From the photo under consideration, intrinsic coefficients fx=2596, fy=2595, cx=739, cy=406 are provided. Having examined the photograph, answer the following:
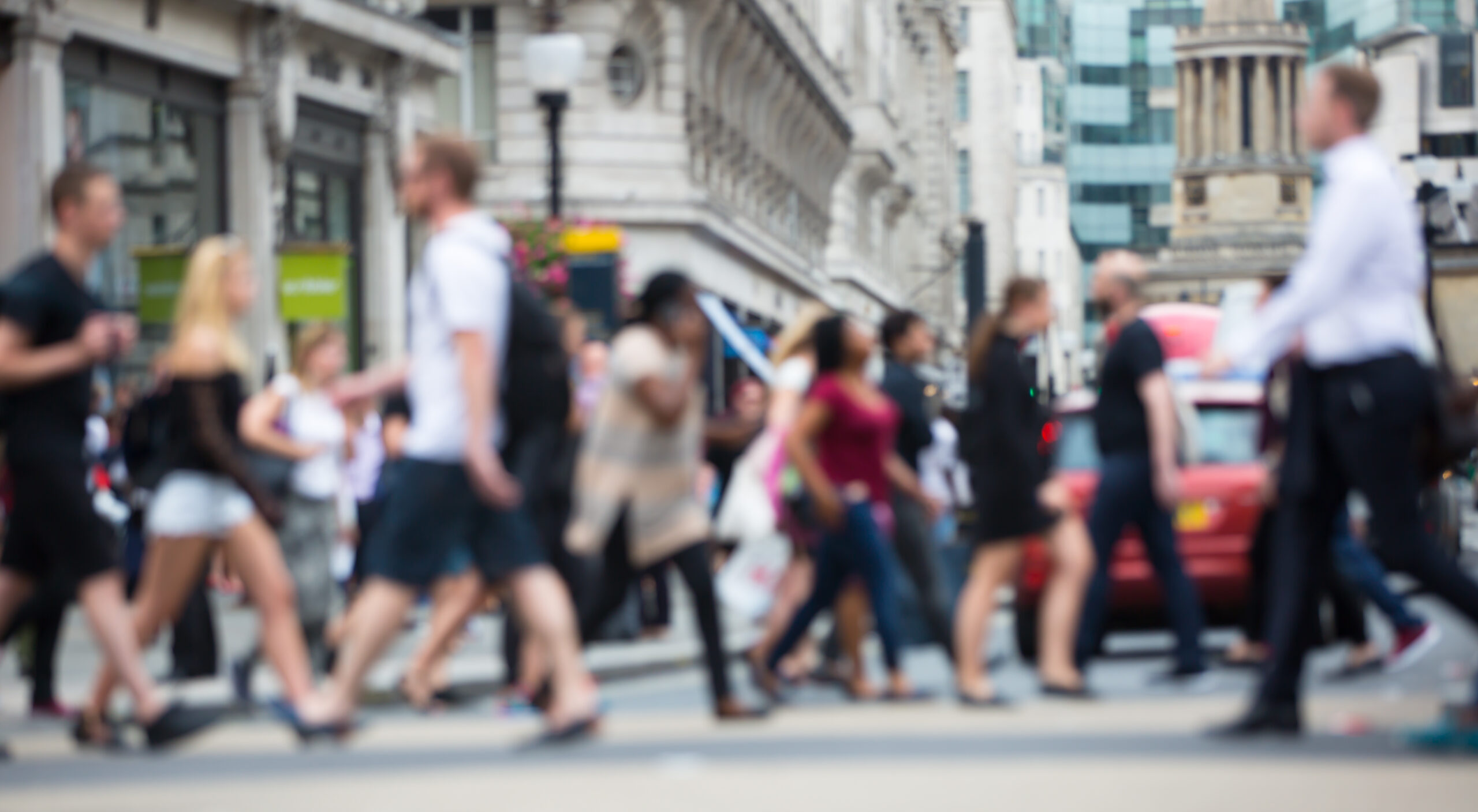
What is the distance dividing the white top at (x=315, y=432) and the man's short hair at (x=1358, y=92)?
16.2ft

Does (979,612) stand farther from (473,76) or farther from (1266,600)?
(473,76)

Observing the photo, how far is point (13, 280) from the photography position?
850 cm

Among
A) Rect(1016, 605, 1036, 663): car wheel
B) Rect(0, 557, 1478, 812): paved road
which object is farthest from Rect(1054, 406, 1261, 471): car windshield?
Rect(0, 557, 1478, 812): paved road

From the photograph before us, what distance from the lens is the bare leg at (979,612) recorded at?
9.90m

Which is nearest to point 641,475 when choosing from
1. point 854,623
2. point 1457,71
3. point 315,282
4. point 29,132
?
point 854,623

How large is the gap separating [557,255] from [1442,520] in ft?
23.6

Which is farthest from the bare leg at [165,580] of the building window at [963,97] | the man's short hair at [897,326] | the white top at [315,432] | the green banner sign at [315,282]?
the building window at [963,97]

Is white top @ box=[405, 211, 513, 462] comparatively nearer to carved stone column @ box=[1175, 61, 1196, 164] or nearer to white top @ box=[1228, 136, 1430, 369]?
white top @ box=[1228, 136, 1430, 369]

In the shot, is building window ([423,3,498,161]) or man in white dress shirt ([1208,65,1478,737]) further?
building window ([423,3,498,161])

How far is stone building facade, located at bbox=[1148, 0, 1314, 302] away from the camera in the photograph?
465ft

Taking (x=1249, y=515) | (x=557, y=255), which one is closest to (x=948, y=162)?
(x=557, y=255)

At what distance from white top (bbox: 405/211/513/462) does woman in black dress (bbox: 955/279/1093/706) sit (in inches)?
104

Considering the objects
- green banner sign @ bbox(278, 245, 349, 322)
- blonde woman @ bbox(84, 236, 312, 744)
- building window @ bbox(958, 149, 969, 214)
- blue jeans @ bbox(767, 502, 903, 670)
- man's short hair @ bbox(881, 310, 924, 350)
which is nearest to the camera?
blonde woman @ bbox(84, 236, 312, 744)

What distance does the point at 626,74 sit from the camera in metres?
36.8
